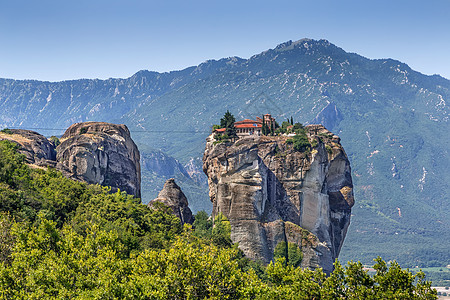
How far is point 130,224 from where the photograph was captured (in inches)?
3152

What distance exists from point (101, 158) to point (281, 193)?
3355 centimetres

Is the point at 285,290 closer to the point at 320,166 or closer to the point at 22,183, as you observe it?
the point at 22,183

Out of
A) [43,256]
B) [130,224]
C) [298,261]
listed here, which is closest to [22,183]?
[130,224]

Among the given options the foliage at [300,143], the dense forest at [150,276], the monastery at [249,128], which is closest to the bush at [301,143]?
the foliage at [300,143]

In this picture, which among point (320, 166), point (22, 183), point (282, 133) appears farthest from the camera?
point (282, 133)

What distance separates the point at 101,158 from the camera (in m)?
120

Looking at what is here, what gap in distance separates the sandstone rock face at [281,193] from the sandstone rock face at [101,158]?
1573 centimetres

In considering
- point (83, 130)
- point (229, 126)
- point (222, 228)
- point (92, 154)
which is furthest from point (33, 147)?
point (229, 126)

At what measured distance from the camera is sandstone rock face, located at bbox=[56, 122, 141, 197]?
117062 millimetres

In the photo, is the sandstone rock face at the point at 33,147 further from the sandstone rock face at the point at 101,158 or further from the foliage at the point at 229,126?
the foliage at the point at 229,126

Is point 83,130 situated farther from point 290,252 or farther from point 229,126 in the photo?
point 290,252

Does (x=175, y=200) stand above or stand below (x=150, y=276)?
below

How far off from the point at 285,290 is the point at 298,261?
6848cm

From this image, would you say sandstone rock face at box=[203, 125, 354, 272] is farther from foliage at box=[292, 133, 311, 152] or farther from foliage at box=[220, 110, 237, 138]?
foliage at box=[220, 110, 237, 138]
